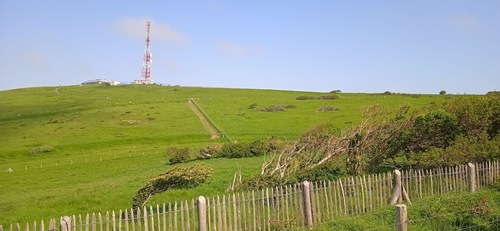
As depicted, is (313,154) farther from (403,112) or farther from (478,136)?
(478,136)

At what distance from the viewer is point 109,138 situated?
63.1m

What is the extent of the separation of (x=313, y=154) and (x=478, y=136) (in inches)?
288

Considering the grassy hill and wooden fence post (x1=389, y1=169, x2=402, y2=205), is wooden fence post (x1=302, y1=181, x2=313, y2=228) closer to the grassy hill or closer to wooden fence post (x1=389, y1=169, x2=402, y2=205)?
wooden fence post (x1=389, y1=169, x2=402, y2=205)

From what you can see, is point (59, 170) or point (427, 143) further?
point (59, 170)

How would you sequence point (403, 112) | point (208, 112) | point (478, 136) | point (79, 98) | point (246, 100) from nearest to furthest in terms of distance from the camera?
point (478, 136)
point (403, 112)
point (208, 112)
point (246, 100)
point (79, 98)

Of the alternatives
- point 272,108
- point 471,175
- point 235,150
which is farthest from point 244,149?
point 272,108

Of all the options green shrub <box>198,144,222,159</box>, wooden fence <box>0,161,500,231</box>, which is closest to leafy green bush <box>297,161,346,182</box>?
wooden fence <box>0,161,500,231</box>

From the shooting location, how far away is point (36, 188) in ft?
120

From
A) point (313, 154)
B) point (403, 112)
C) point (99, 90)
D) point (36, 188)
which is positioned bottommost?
point (36, 188)

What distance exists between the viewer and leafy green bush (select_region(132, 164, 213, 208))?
67.4 ft

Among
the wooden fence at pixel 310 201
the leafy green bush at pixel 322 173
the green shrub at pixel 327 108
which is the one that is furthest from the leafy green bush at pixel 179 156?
the green shrub at pixel 327 108

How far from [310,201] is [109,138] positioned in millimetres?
Result: 54847

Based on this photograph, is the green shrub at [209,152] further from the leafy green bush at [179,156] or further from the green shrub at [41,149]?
the green shrub at [41,149]

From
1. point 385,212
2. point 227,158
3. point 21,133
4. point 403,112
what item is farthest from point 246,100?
point 385,212
